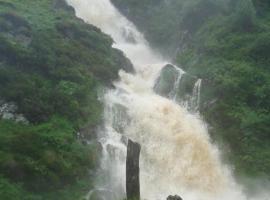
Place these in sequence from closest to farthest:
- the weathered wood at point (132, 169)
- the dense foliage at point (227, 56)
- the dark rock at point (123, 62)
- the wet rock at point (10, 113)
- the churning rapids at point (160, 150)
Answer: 1. the weathered wood at point (132, 169)
2. the wet rock at point (10, 113)
3. the churning rapids at point (160, 150)
4. the dense foliage at point (227, 56)
5. the dark rock at point (123, 62)

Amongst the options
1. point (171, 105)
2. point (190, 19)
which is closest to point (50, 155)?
point (171, 105)

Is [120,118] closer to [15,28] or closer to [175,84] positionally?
[175,84]

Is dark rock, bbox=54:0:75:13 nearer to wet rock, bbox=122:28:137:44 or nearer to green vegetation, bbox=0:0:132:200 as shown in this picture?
green vegetation, bbox=0:0:132:200

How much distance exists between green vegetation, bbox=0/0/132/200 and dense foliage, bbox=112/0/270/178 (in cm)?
557

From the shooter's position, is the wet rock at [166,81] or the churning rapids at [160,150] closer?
the churning rapids at [160,150]

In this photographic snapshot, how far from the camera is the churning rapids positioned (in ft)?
65.8

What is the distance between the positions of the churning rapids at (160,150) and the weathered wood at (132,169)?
406 centimetres

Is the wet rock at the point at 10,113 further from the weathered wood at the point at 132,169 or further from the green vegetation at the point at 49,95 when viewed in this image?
the weathered wood at the point at 132,169

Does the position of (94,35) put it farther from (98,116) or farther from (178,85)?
(98,116)

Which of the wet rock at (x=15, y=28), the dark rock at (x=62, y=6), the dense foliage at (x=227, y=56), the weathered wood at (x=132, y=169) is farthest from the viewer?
the dark rock at (x=62, y=6)

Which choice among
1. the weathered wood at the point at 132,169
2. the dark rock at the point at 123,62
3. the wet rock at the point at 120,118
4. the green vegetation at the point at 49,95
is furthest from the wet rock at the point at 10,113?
the dark rock at the point at 123,62

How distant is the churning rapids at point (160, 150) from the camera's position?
2006cm

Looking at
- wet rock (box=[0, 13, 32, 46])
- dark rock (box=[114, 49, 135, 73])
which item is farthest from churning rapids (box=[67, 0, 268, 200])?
wet rock (box=[0, 13, 32, 46])

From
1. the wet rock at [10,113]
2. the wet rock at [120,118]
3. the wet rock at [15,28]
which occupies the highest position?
the wet rock at [15,28]
